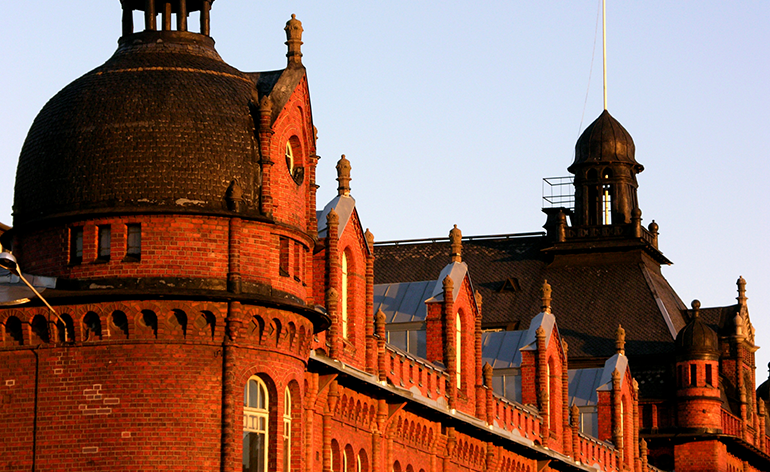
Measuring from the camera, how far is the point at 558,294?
313 ft

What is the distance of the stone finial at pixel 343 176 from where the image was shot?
2068 inches

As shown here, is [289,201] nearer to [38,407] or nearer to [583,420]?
[38,407]

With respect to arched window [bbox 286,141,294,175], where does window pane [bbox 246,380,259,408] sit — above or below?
below

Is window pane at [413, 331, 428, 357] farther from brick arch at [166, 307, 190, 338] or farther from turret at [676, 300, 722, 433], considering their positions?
turret at [676, 300, 722, 433]

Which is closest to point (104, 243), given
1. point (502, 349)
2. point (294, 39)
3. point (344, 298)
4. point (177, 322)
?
point (177, 322)

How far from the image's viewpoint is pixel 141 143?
40.5 m

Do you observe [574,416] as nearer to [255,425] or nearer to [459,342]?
[459,342]

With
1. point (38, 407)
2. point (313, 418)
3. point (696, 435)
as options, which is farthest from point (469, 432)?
point (696, 435)

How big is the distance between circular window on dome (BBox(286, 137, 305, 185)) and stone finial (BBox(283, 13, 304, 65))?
Answer: 2206mm

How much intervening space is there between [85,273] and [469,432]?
2361 cm

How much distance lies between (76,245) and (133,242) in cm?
143

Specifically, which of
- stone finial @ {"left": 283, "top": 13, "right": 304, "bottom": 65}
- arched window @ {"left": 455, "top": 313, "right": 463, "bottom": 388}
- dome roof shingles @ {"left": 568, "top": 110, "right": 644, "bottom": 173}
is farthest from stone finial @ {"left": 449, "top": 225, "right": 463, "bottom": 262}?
dome roof shingles @ {"left": 568, "top": 110, "right": 644, "bottom": 173}

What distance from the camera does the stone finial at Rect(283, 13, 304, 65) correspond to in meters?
44.6

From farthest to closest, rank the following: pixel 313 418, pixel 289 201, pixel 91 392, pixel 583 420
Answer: pixel 583 420, pixel 313 418, pixel 289 201, pixel 91 392
